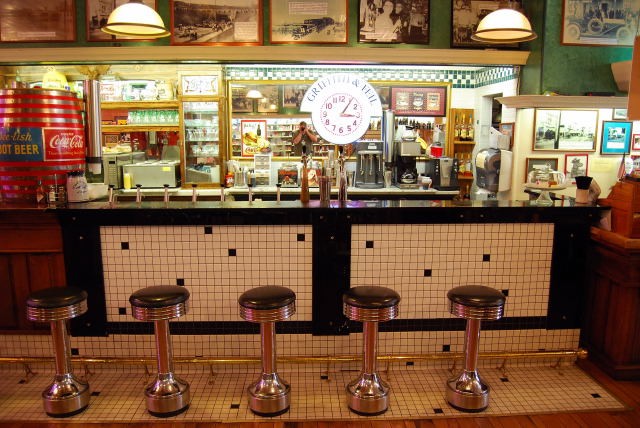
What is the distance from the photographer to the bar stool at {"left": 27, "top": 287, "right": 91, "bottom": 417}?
3.36 m

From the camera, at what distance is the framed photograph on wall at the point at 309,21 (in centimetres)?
633

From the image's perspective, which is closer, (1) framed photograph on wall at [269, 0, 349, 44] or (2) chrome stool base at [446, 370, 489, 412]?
(2) chrome stool base at [446, 370, 489, 412]

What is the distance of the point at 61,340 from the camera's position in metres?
3.57

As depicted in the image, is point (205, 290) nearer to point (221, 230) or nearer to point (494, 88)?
point (221, 230)

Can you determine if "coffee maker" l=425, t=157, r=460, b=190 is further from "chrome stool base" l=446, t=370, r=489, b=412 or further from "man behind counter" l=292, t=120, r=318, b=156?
"chrome stool base" l=446, t=370, r=489, b=412

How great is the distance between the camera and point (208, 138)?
25.4 ft

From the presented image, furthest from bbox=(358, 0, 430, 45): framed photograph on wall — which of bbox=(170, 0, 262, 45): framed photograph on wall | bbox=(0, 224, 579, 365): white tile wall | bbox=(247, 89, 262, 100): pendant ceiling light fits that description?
bbox=(0, 224, 579, 365): white tile wall

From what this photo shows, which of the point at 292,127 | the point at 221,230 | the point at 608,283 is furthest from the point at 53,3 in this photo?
the point at 608,283

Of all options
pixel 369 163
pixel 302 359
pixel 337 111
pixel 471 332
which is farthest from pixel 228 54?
pixel 471 332

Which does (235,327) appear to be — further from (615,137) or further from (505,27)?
(615,137)

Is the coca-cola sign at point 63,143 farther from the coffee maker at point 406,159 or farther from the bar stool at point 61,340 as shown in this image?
the coffee maker at point 406,159

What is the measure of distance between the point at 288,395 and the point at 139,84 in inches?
235

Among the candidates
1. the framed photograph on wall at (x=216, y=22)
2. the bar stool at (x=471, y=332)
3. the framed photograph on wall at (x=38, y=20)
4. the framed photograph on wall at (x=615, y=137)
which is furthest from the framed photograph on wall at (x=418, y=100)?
the bar stool at (x=471, y=332)

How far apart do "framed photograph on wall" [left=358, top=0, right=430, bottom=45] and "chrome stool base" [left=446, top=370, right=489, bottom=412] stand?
4.25m
